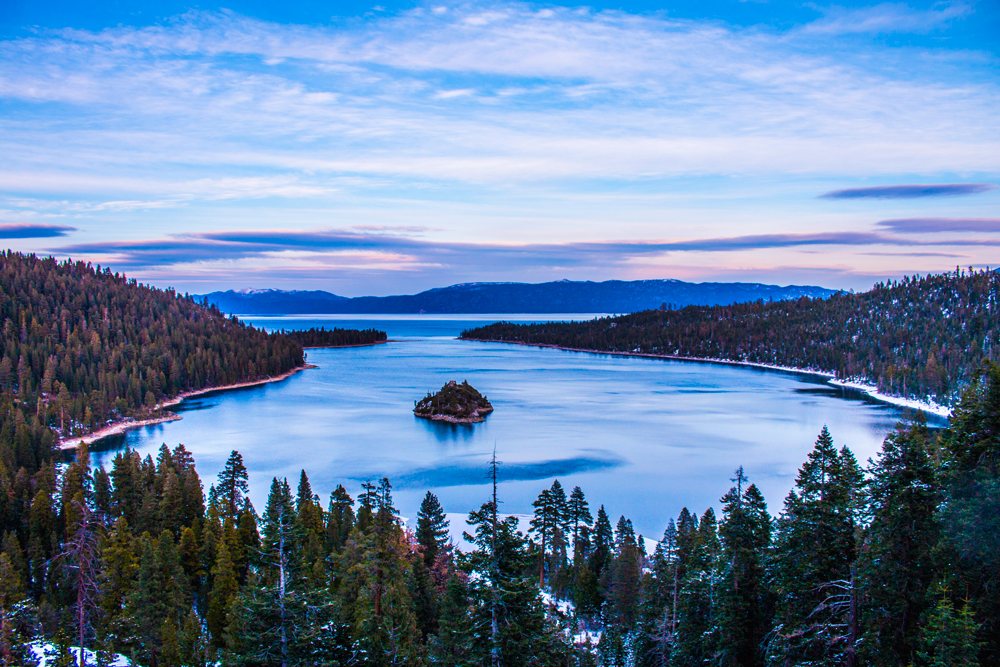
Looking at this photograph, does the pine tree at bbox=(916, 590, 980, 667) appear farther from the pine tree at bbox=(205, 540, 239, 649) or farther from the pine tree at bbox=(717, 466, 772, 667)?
the pine tree at bbox=(205, 540, 239, 649)

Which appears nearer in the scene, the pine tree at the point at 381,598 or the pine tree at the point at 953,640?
the pine tree at the point at 953,640

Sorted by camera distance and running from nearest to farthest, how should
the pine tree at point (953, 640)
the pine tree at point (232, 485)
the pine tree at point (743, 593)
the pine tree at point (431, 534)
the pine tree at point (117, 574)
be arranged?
the pine tree at point (953, 640) → the pine tree at point (743, 593) → the pine tree at point (117, 574) → the pine tree at point (431, 534) → the pine tree at point (232, 485)

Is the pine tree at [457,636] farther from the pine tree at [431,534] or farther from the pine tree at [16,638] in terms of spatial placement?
the pine tree at [431,534]

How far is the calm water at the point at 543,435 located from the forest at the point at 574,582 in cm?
1314

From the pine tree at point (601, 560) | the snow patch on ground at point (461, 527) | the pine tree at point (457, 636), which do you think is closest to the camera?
the pine tree at point (457, 636)

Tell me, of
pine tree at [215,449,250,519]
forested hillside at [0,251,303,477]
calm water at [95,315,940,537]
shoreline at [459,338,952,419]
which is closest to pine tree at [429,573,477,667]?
calm water at [95,315,940,537]

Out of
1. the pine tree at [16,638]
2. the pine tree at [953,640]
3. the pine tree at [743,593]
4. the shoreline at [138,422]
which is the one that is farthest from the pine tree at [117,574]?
the shoreline at [138,422]

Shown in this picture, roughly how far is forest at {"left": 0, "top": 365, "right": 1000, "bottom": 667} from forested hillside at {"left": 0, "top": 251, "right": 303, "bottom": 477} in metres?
25.2

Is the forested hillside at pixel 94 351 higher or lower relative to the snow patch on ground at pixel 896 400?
higher

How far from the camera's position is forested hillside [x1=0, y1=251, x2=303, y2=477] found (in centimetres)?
7354

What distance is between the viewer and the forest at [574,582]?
11883mm

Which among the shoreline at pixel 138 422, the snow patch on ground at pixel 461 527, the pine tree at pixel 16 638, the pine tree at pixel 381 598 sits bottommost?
the snow patch on ground at pixel 461 527

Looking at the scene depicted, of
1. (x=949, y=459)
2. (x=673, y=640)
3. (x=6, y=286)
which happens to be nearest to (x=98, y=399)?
(x=6, y=286)

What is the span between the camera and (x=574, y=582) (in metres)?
29.8
